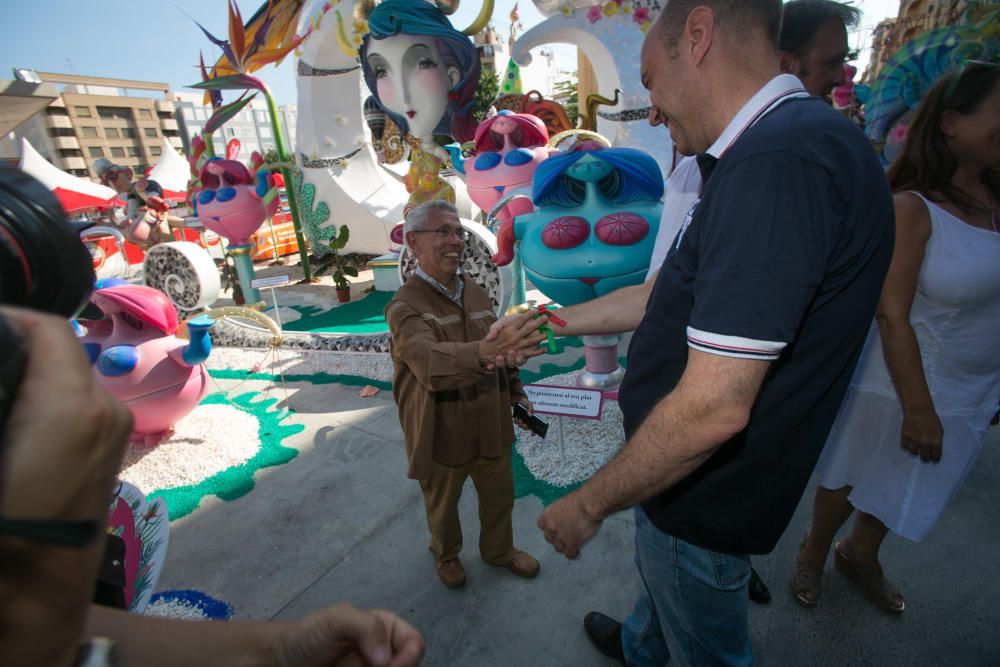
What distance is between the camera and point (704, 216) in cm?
92

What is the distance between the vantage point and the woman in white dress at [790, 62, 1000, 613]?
1462 mm

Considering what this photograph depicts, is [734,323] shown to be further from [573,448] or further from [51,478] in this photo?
[573,448]

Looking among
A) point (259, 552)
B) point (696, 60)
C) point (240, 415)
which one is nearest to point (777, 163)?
point (696, 60)

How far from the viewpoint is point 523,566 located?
7.13 ft

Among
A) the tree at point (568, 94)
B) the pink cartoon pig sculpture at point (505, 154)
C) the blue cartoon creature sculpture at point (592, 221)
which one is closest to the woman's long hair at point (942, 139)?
the blue cartoon creature sculpture at point (592, 221)

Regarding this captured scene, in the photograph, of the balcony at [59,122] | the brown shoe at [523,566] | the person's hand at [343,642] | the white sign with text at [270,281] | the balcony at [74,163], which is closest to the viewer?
the person's hand at [343,642]

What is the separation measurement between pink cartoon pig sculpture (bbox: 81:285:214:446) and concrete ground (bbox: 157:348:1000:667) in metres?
0.78

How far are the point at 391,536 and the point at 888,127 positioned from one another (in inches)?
141

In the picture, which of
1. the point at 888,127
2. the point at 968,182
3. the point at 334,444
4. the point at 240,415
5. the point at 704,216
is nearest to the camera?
the point at 704,216

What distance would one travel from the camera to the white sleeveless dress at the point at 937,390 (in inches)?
57.7

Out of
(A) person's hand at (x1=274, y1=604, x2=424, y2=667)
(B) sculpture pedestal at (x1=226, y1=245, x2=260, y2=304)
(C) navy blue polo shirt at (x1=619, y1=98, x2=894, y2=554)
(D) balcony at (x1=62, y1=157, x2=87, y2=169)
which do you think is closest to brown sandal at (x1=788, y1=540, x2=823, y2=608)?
(C) navy blue polo shirt at (x1=619, y1=98, x2=894, y2=554)

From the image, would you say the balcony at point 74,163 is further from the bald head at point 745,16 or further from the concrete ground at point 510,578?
the bald head at point 745,16

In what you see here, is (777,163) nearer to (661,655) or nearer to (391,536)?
(661,655)

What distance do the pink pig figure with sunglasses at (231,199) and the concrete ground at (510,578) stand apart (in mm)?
4263
